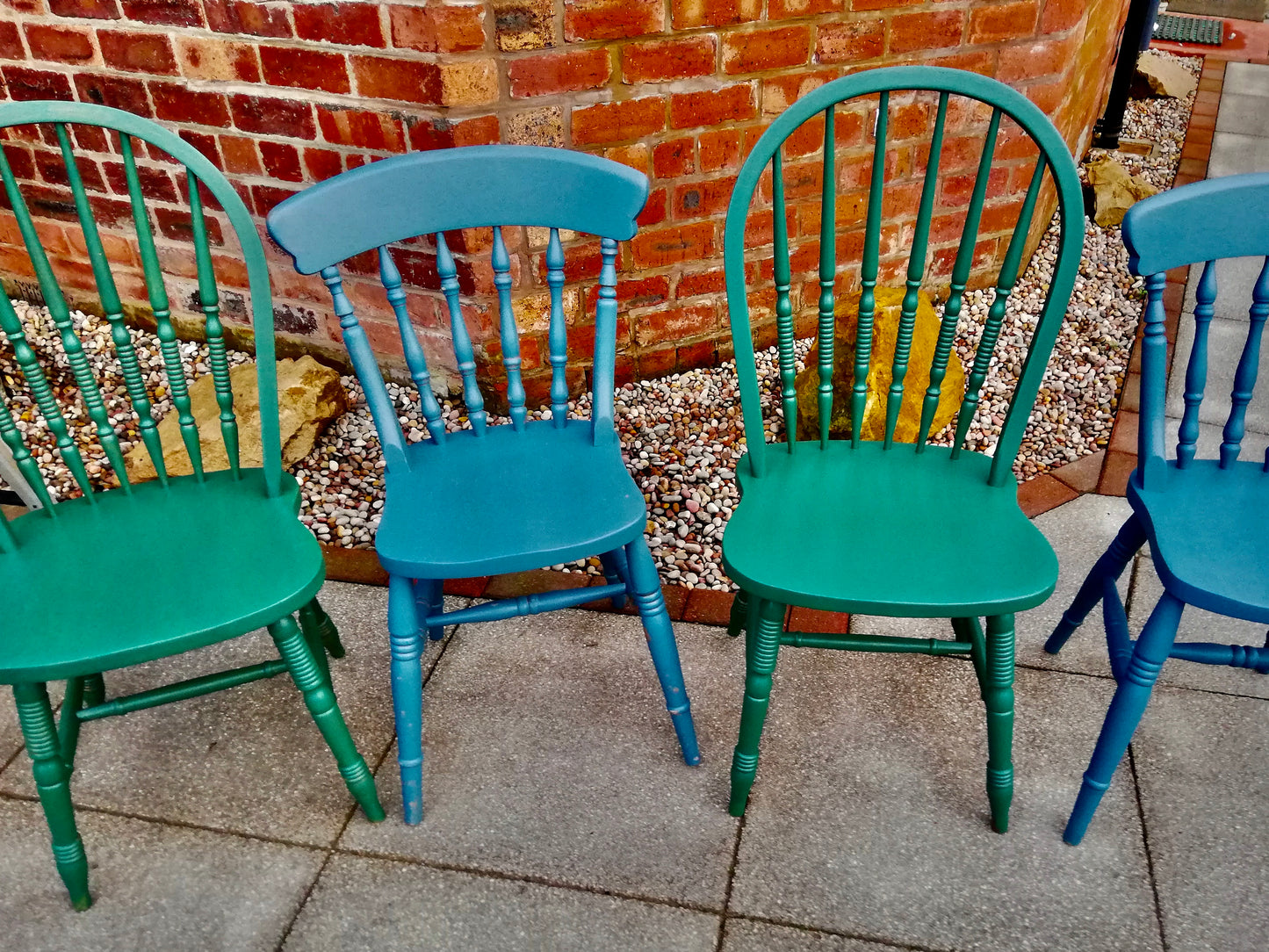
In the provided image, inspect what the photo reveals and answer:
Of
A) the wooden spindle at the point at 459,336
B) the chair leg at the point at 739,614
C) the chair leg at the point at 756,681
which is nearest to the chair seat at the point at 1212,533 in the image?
the chair leg at the point at 756,681

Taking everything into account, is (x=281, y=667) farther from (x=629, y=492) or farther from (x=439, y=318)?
(x=439, y=318)

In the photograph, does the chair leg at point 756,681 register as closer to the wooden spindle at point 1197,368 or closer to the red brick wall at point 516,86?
the wooden spindle at point 1197,368

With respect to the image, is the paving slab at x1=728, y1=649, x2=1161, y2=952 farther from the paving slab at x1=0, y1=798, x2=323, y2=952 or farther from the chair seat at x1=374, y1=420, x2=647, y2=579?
the paving slab at x1=0, y1=798, x2=323, y2=952

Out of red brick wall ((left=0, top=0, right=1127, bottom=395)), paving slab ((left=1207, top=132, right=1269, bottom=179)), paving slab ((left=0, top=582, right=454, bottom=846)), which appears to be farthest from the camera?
paving slab ((left=1207, top=132, right=1269, bottom=179))

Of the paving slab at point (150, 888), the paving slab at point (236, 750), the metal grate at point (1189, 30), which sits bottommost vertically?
the paving slab at point (150, 888)

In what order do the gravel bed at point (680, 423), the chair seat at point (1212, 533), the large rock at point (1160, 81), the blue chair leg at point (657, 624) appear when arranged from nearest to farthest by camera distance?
1. the chair seat at point (1212, 533)
2. the blue chair leg at point (657, 624)
3. the gravel bed at point (680, 423)
4. the large rock at point (1160, 81)

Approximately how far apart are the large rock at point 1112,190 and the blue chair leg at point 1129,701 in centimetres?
243

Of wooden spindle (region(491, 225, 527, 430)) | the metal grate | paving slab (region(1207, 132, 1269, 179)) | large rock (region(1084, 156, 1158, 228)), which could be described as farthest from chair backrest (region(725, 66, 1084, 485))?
the metal grate

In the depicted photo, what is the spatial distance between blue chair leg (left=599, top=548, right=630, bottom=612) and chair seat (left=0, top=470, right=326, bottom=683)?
1.45 ft

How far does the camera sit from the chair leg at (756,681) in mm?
1327

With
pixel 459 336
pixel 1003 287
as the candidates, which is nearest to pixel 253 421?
pixel 459 336

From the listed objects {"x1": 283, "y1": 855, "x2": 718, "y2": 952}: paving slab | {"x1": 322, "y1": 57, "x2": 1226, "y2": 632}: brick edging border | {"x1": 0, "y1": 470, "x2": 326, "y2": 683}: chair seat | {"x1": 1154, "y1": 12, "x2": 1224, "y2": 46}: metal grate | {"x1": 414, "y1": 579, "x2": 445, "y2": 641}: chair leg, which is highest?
{"x1": 1154, "y1": 12, "x2": 1224, "y2": 46}: metal grate

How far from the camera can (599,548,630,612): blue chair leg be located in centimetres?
142

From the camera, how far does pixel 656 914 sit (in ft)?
4.44
